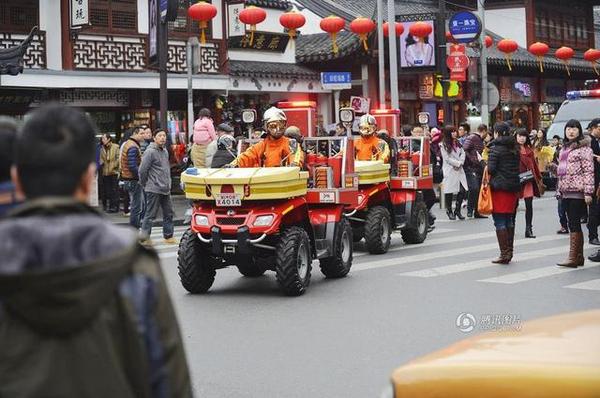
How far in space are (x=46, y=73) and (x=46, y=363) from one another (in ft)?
71.3

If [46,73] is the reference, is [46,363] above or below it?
below

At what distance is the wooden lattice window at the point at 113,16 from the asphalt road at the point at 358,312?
1198 centimetres

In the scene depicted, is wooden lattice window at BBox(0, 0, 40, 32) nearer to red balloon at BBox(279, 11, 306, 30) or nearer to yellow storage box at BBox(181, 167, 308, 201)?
red balloon at BBox(279, 11, 306, 30)

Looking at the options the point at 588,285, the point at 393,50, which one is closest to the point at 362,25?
the point at 393,50

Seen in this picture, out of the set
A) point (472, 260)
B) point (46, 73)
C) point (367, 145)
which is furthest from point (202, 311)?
point (46, 73)

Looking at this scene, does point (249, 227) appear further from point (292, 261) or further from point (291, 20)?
point (291, 20)

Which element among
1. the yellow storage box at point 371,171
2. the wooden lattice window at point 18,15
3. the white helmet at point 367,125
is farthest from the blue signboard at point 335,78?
the yellow storage box at point 371,171

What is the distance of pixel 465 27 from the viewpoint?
95.2ft

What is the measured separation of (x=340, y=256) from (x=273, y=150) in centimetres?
150

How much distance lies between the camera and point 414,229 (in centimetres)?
1582

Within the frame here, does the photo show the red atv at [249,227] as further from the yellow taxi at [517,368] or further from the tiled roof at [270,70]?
the tiled roof at [270,70]

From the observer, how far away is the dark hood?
2752 millimetres

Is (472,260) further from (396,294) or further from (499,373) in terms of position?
(499,373)

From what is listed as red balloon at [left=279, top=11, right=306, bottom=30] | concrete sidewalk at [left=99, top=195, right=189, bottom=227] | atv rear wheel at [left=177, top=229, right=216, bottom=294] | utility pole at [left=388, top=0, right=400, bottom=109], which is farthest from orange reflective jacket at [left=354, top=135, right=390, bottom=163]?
red balloon at [left=279, top=11, right=306, bottom=30]
